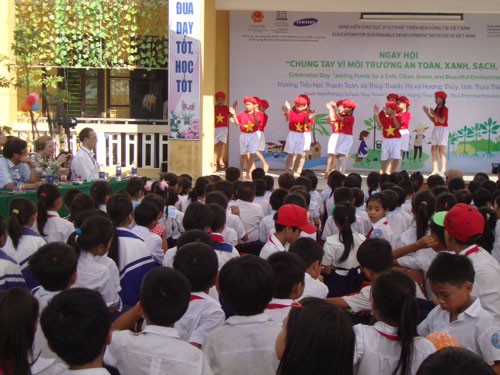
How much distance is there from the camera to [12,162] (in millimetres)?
7148

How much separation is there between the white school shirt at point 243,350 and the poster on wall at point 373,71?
36.9 ft

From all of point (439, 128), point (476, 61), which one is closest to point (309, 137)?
point (439, 128)

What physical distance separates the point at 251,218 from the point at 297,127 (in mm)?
6843

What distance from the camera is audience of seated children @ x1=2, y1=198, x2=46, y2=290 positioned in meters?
4.15

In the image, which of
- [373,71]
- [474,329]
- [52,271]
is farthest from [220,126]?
[474,329]

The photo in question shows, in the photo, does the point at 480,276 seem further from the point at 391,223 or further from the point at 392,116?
the point at 392,116

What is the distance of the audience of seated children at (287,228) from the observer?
4.36 metres

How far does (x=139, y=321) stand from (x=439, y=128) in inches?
405

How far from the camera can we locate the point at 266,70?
13.7 meters

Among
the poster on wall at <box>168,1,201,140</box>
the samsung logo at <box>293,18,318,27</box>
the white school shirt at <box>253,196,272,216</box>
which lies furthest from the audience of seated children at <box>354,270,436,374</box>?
the samsung logo at <box>293,18,318,27</box>

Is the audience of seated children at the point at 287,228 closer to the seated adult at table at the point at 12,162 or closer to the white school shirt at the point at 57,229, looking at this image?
the white school shirt at the point at 57,229

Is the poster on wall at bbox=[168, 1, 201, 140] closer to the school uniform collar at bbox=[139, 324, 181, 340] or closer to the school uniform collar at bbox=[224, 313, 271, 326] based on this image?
the school uniform collar at bbox=[224, 313, 271, 326]

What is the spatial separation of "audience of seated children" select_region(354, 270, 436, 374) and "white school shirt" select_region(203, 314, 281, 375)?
304mm

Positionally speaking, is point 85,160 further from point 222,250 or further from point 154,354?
point 154,354
